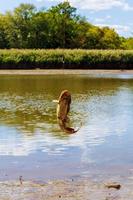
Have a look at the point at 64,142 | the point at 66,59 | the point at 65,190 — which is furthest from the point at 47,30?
the point at 65,190

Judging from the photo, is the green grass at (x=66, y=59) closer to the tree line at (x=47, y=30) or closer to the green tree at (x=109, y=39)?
the tree line at (x=47, y=30)

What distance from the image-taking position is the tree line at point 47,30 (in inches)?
3487

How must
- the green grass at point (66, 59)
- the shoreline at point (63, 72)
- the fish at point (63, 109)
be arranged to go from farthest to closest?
1. the green grass at point (66, 59)
2. the shoreline at point (63, 72)
3. the fish at point (63, 109)

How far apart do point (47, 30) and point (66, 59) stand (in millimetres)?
30952

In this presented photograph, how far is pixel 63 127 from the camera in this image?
23.9 ft

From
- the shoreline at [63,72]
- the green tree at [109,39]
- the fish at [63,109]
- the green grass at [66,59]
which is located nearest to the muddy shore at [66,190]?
the fish at [63,109]

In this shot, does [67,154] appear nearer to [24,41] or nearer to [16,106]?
[16,106]

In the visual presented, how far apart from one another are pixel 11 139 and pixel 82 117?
545 cm

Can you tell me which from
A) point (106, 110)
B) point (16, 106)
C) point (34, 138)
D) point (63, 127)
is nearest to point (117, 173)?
point (63, 127)

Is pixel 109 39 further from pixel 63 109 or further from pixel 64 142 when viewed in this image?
pixel 63 109

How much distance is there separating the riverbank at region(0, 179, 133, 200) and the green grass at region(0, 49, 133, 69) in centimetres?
5074

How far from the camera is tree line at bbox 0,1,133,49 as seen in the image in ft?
291

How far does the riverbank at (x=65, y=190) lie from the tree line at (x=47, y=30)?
7825 centimetres

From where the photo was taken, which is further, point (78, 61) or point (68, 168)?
point (78, 61)
